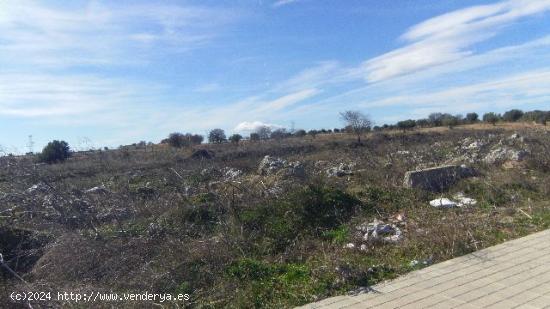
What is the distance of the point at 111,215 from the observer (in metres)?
8.15

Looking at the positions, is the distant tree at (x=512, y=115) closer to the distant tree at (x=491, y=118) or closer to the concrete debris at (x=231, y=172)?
the distant tree at (x=491, y=118)

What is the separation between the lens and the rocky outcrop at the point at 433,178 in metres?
9.72

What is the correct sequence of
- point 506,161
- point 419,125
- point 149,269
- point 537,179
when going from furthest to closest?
point 419,125
point 506,161
point 537,179
point 149,269

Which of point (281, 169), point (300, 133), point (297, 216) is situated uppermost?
point (300, 133)

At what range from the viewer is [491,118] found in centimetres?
5038

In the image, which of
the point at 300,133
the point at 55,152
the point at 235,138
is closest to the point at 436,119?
the point at 300,133

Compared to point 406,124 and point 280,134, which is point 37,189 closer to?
point 280,134

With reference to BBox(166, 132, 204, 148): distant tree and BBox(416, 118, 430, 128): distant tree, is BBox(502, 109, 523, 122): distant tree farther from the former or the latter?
BBox(166, 132, 204, 148): distant tree

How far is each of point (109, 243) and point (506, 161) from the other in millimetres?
10450

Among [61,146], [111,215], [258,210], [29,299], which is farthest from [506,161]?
[61,146]

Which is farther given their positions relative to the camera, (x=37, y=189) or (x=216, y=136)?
(x=216, y=136)

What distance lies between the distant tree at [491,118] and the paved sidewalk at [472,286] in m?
47.2

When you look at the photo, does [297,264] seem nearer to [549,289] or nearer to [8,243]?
[549,289]

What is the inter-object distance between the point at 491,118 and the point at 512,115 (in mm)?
2907
